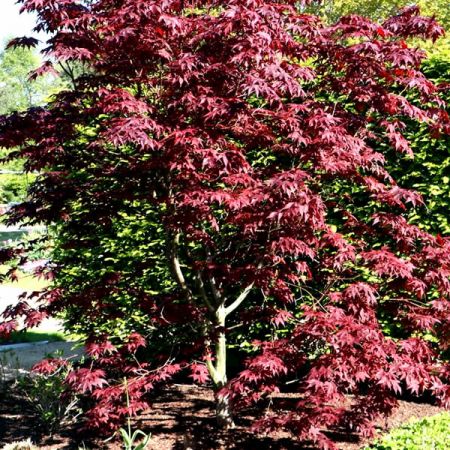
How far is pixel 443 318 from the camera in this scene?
14.4 feet

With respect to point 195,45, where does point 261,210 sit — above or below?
below

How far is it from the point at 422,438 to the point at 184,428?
96.2 inches

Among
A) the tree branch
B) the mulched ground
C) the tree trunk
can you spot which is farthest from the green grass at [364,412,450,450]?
the tree branch

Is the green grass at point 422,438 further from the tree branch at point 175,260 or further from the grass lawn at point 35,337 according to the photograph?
the grass lawn at point 35,337

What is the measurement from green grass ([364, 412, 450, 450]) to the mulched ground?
1.06 meters

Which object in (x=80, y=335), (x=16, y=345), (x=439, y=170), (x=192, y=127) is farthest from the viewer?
(x=16, y=345)

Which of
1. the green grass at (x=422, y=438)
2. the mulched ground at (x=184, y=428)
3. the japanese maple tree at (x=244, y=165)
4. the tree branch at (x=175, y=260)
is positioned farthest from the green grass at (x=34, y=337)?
the green grass at (x=422, y=438)

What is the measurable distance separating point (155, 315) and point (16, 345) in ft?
19.0

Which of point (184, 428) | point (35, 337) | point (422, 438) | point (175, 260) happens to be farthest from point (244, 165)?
point (35, 337)

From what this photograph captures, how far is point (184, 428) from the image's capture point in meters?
5.14

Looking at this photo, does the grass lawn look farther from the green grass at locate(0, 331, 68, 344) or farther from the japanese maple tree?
the japanese maple tree

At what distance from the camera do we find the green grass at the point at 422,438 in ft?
11.1

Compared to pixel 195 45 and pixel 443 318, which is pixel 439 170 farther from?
pixel 195 45

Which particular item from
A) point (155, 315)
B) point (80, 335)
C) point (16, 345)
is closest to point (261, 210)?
point (155, 315)
